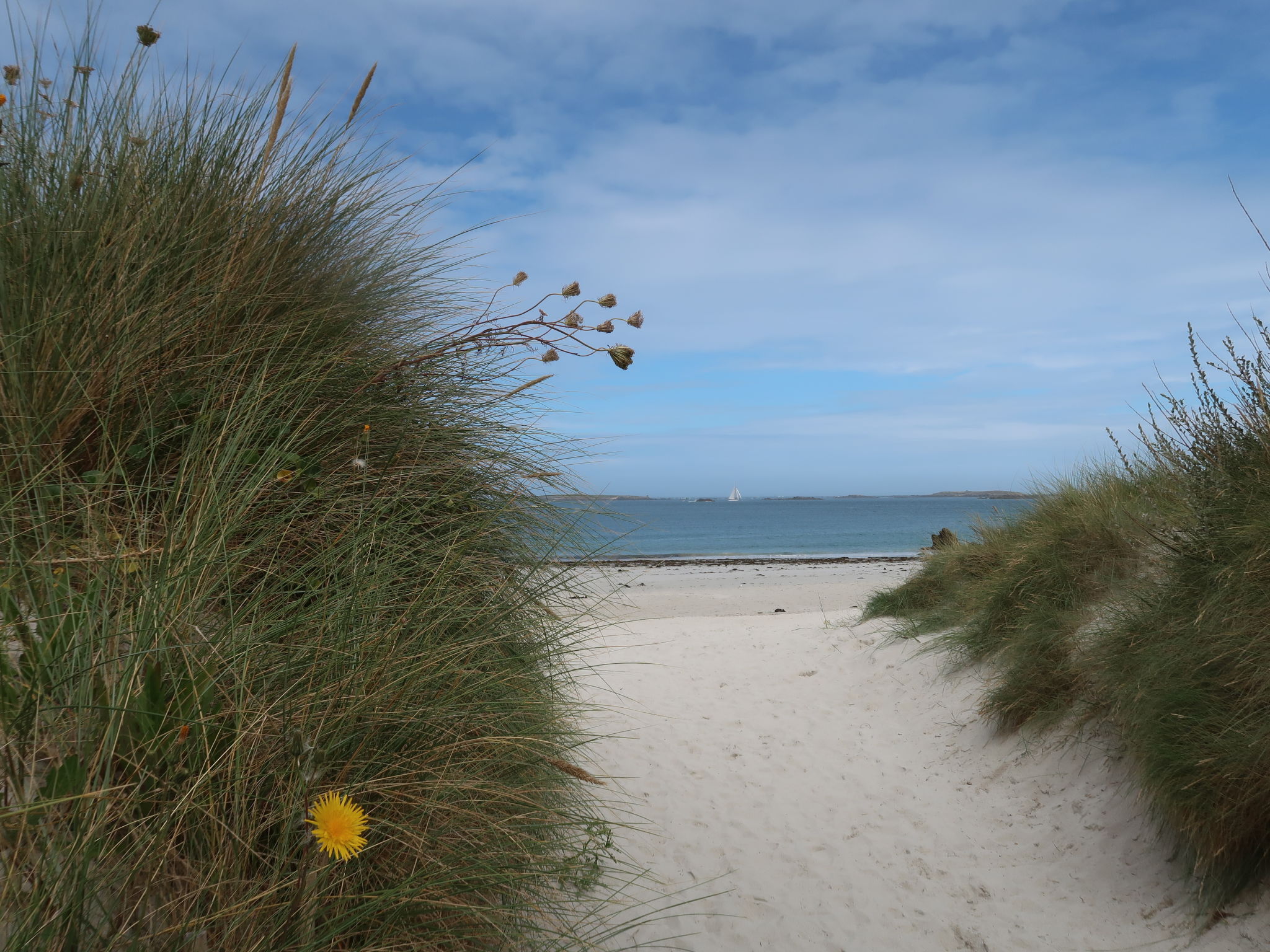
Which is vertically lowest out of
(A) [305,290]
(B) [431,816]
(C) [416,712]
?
(B) [431,816]

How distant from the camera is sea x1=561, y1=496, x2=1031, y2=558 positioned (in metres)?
3.27

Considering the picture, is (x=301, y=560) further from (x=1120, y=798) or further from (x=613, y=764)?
(x=1120, y=798)

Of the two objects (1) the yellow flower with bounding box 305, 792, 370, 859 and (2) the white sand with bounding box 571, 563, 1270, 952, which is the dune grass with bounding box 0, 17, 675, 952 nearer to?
(1) the yellow flower with bounding box 305, 792, 370, 859

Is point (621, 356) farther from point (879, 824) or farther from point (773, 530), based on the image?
point (773, 530)

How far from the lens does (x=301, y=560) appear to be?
246 cm

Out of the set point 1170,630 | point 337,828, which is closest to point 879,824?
point 1170,630

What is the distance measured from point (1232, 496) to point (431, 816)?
3.89 metres

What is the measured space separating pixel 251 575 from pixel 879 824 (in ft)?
12.6

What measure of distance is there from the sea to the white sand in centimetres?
41

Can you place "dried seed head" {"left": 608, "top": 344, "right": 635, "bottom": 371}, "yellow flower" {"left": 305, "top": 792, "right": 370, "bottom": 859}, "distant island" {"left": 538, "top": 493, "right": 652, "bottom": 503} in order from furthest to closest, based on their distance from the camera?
"distant island" {"left": 538, "top": 493, "right": 652, "bottom": 503} → "dried seed head" {"left": 608, "top": 344, "right": 635, "bottom": 371} → "yellow flower" {"left": 305, "top": 792, "right": 370, "bottom": 859}

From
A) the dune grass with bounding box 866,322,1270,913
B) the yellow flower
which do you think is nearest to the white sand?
the dune grass with bounding box 866,322,1270,913

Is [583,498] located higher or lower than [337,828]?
higher

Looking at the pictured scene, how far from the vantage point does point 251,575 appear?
2270mm

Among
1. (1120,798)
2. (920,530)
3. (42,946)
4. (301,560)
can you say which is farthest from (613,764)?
(920,530)
